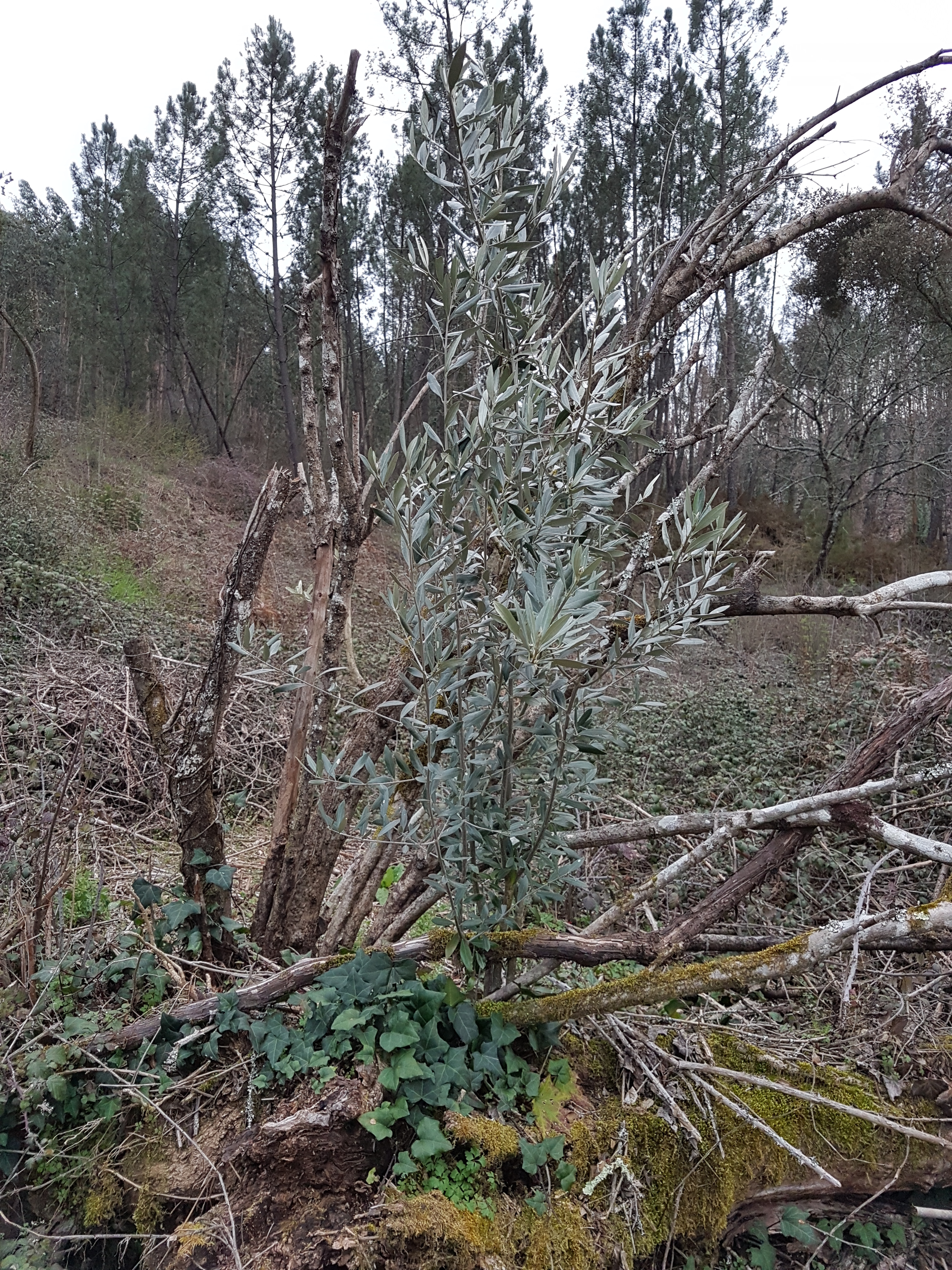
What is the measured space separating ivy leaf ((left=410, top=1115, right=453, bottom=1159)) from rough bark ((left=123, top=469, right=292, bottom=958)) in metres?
1.12

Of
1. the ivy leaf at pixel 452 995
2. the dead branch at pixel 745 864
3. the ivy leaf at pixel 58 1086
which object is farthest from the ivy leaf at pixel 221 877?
the dead branch at pixel 745 864

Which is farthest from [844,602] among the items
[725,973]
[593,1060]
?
[593,1060]

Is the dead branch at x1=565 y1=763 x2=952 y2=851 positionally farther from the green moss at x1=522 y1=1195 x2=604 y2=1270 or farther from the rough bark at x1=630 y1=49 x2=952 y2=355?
the rough bark at x1=630 y1=49 x2=952 y2=355

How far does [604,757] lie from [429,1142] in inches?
176

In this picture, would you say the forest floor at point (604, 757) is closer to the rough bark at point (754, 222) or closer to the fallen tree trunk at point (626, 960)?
the fallen tree trunk at point (626, 960)

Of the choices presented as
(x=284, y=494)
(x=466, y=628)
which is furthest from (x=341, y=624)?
(x=466, y=628)

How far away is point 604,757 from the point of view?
6.13 m

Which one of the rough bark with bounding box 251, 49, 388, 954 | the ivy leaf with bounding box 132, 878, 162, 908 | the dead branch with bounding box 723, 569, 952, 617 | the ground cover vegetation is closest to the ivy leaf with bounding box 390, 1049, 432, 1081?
the ground cover vegetation

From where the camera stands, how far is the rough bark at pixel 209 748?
2.60m

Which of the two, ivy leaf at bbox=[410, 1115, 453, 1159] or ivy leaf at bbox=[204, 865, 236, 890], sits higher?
ivy leaf at bbox=[204, 865, 236, 890]

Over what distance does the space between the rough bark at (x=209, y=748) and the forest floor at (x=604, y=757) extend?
166 mm

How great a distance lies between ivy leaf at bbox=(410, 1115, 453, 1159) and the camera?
1807 mm

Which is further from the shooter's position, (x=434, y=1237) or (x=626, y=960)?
(x=626, y=960)

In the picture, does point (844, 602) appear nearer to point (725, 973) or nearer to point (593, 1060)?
point (725, 973)
